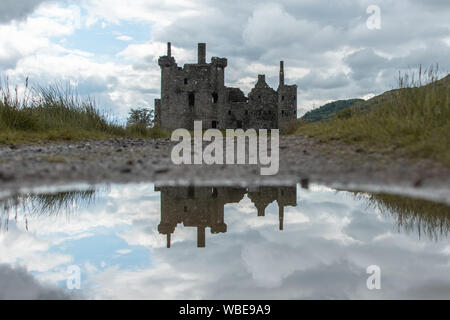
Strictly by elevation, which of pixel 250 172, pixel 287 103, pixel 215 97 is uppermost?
pixel 215 97

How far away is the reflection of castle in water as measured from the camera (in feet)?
12.4

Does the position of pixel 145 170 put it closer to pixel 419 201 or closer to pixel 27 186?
pixel 27 186

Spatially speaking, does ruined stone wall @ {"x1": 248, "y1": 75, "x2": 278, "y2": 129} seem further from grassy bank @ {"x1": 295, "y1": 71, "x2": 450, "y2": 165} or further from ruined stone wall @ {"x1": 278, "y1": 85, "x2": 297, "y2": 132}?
grassy bank @ {"x1": 295, "y1": 71, "x2": 450, "y2": 165}

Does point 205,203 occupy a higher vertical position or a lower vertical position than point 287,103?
lower

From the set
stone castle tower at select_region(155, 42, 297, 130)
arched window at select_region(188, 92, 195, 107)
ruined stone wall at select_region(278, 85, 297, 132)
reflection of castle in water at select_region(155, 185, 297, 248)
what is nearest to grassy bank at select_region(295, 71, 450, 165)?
reflection of castle in water at select_region(155, 185, 297, 248)

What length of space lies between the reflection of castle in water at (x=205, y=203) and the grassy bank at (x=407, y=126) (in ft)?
7.49

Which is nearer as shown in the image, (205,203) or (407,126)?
(205,203)

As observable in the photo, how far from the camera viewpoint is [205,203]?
4.47 meters

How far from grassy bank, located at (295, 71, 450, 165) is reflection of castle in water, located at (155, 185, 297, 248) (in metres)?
2.28

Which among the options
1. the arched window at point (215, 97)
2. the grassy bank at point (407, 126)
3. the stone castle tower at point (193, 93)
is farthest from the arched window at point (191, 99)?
the grassy bank at point (407, 126)

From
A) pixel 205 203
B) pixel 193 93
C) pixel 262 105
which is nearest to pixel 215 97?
pixel 193 93

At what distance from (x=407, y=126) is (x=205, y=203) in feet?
Result: 14.5

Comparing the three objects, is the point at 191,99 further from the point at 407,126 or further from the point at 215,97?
the point at 407,126

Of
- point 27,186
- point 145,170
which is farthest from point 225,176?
point 27,186
